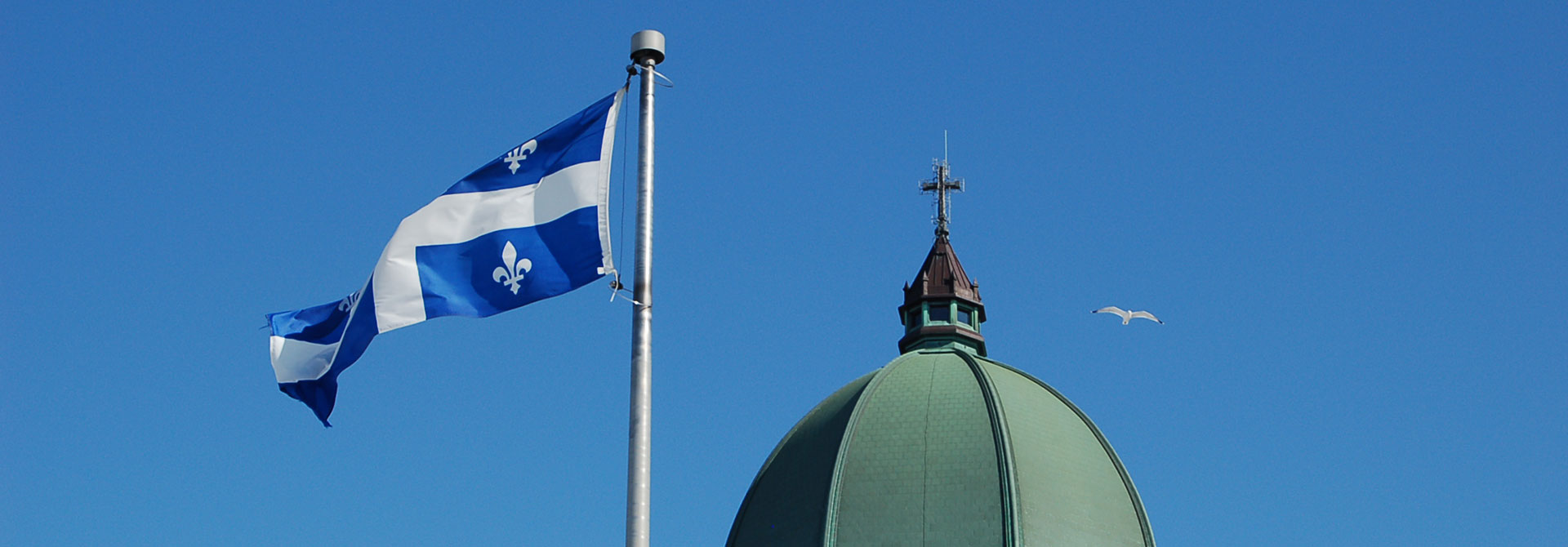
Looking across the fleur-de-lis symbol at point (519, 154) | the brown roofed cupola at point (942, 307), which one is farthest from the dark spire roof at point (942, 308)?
the fleur-de-lis symbol at point (519, 154)

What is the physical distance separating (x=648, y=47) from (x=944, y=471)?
27.5 metres

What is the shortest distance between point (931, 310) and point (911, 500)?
11344 mm

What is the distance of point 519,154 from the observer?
83.1ft

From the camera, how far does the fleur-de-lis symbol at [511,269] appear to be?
2434 centimetres

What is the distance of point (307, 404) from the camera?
984 inches

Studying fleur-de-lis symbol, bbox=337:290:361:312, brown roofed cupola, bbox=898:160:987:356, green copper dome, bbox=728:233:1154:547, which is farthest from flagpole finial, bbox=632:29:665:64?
brown roofed cupola, bbox=898:160:987:356

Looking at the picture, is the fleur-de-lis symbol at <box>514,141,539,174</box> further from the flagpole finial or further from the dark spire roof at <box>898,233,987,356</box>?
the dark spire roof at <box>898,233,987,356</box>

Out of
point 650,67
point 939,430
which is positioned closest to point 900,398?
point 939,430

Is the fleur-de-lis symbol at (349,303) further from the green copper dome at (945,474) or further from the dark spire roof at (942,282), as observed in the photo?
the dark spire roof at (942,282)

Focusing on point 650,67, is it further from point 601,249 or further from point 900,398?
point 900,398

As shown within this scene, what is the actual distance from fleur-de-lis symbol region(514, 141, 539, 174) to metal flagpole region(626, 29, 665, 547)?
1.51 m

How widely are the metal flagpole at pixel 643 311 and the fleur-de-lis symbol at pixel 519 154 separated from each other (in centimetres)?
151

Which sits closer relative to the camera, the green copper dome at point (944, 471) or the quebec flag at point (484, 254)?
the quebec flag at point (484, 254)

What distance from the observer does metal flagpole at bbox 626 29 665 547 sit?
75.4ft
